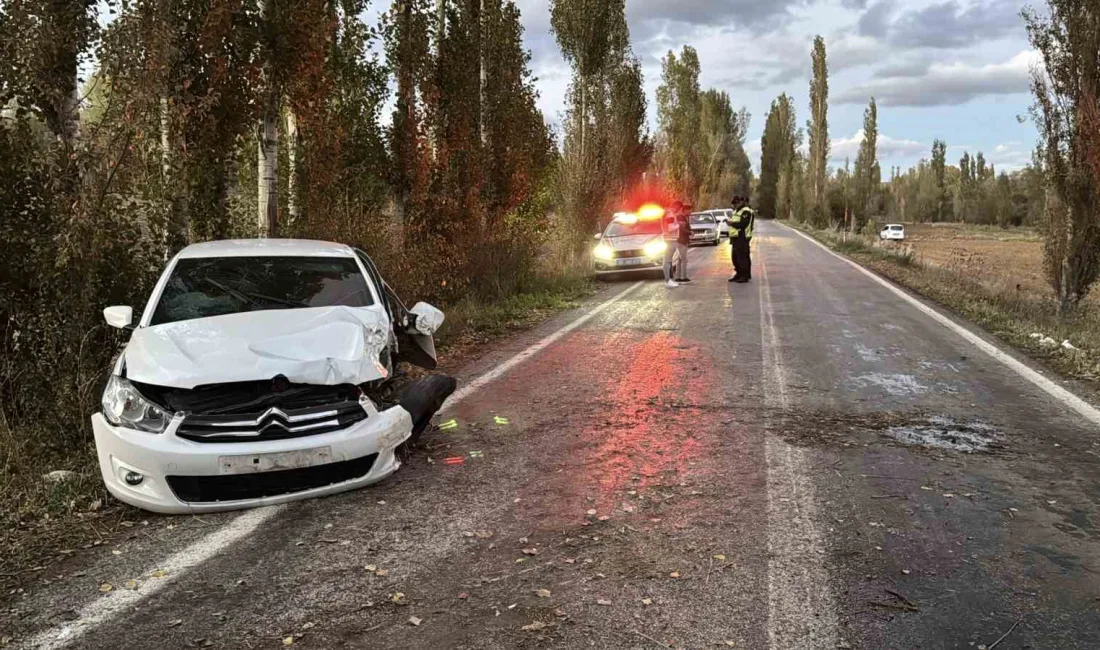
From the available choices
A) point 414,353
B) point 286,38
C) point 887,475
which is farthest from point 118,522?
point 286,38

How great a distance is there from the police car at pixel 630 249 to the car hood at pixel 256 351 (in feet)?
47.6

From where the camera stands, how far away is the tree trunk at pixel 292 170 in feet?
35.9

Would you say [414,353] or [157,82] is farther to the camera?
[414,353]

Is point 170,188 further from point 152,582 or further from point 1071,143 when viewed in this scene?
point 1071,143

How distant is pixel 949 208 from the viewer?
11862 cm

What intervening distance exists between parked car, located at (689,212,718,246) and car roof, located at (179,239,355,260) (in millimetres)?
30665

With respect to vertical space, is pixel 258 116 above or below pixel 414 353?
above

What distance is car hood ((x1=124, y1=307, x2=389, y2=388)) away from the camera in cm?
420

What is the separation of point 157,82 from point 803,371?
6.51 m

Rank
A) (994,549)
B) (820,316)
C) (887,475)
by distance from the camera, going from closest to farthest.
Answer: (994,549), (887,475), (820,316)

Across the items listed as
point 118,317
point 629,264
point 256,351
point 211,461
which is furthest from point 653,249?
point 211,461

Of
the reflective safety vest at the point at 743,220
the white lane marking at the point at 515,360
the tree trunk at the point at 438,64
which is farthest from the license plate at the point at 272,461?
the reflective safety vest at the point at 743,220

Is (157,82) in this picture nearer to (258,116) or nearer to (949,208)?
(258,116)

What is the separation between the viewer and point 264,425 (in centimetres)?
409
